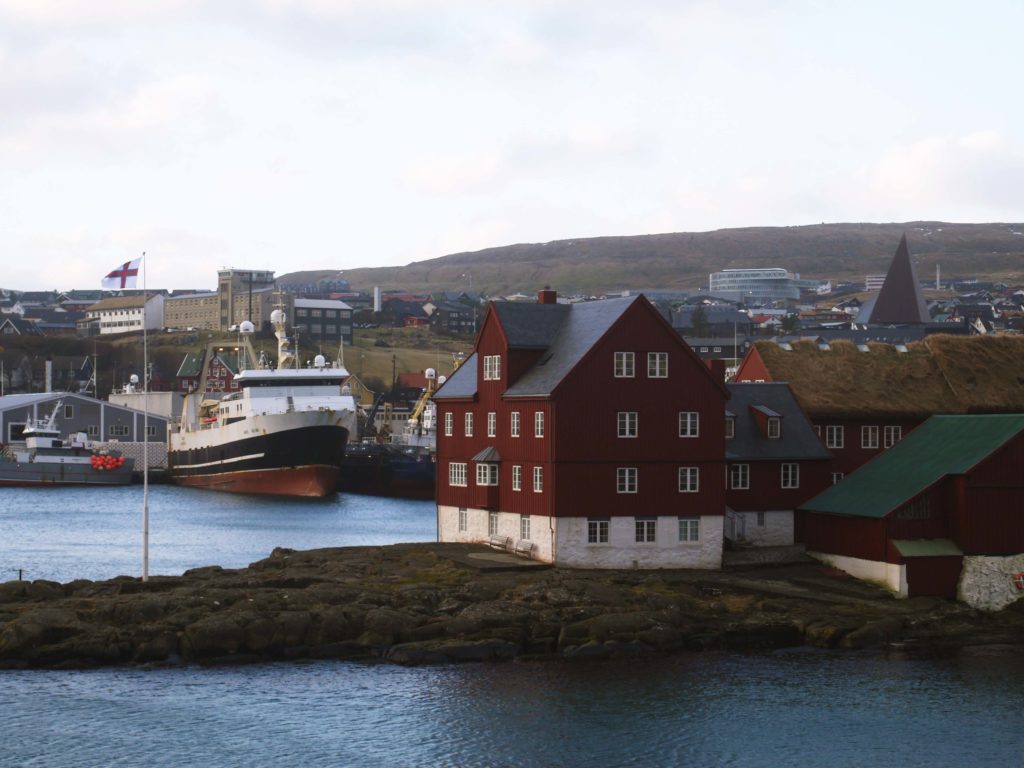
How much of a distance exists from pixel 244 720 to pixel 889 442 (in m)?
27.8

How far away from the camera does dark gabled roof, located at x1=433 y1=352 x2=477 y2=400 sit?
155 feet

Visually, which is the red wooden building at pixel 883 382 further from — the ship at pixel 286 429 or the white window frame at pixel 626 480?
the ship at pixel 286 429

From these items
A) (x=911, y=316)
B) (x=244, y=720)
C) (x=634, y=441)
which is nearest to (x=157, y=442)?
(x=911, y=316)

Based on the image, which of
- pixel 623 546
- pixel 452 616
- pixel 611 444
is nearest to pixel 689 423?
pixel 611 444

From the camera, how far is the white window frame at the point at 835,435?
161ft

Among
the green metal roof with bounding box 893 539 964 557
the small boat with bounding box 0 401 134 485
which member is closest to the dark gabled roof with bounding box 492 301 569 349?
the green metal roof with bounding box 893 539 964 557

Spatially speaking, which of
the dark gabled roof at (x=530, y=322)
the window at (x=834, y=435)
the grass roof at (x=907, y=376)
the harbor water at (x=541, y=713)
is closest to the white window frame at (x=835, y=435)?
the window at (x=834, y=435)

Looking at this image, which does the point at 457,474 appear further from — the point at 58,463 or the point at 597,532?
the point at 58,463

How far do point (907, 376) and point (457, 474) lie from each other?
654 inches

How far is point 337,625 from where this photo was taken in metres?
34.1

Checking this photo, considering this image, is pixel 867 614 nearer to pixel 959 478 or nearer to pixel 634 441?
pixel 959 478

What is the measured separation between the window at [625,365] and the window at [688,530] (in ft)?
14.7

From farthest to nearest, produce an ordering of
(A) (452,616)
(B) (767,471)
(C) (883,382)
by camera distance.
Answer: (C) (883,382) < (B) (767,471) < (A) (452,616)

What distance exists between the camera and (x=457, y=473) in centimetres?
4722
